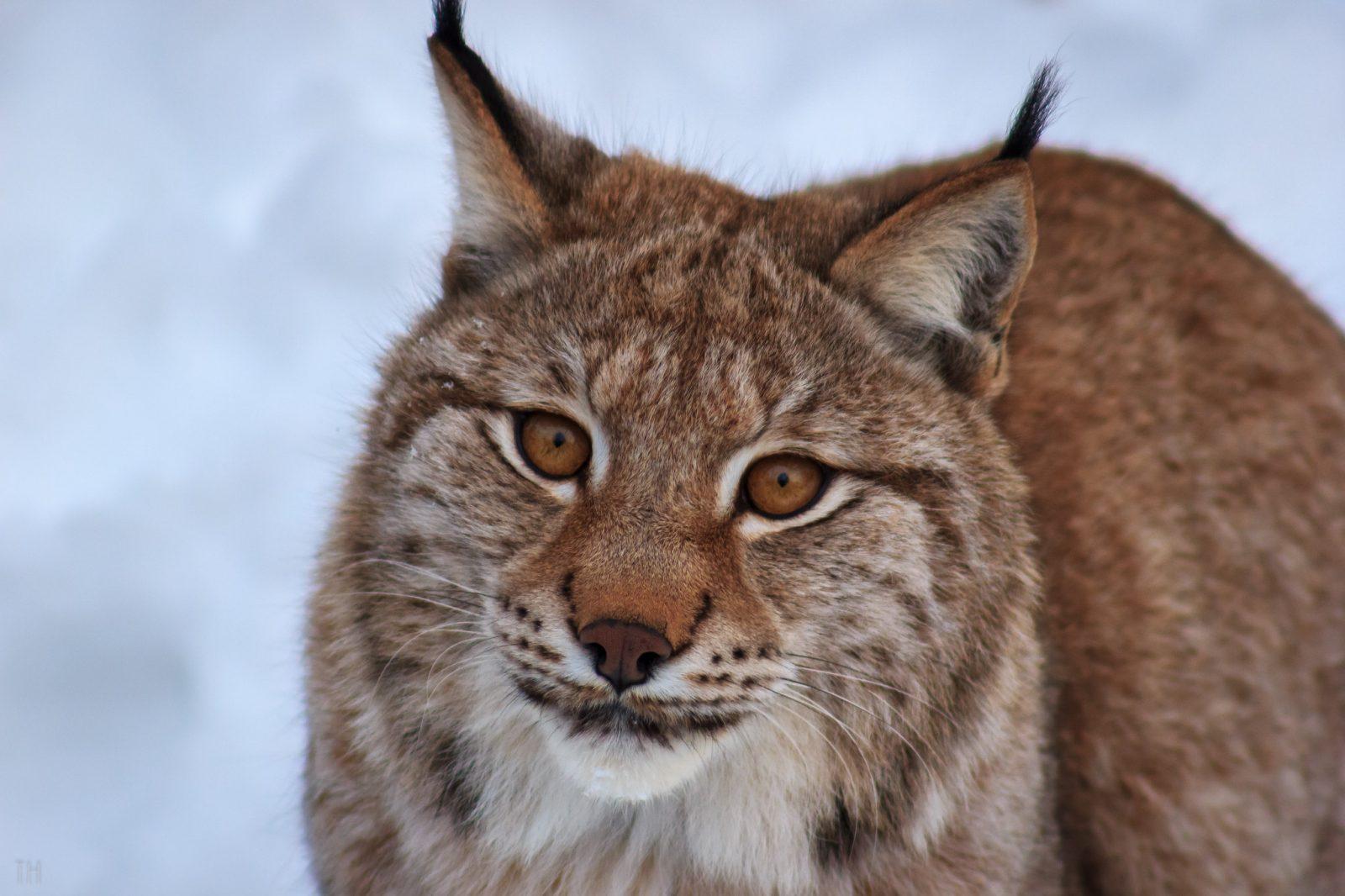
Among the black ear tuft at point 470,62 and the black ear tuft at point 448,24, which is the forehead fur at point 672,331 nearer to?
the black ear tuft at point 470,62

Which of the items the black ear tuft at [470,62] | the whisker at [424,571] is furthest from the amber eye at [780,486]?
the black ear tuft at [470,62]

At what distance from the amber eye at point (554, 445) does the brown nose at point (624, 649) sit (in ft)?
1.55

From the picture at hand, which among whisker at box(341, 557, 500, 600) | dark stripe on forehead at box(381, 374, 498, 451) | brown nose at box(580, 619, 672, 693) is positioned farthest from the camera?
dark stripe on forehead at box(381, 374, 498, 451)

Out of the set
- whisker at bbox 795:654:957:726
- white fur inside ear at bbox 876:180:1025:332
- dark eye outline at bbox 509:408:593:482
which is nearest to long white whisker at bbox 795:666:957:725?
whisker at bbox 795:654:957:726

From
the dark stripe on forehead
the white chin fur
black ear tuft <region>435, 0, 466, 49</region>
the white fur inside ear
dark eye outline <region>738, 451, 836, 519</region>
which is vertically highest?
black ear tuft <region>435, 0, 466, 49</region>

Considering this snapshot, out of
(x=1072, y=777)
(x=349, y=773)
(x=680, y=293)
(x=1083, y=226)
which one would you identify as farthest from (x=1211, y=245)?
(x=349, y=773)

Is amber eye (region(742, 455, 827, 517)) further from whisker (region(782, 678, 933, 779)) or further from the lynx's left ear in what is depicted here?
the lynx's left ear

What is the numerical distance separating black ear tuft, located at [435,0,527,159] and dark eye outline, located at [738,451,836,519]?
100cm

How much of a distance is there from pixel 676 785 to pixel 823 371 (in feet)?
3.26

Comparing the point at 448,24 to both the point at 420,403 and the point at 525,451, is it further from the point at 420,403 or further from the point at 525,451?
the point at 525,451

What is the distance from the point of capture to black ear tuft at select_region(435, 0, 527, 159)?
2977 millimetres

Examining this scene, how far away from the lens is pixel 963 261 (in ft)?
9.99

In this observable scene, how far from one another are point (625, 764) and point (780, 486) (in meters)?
0.69

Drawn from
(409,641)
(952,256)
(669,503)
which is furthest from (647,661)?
Answer: (952,256)
